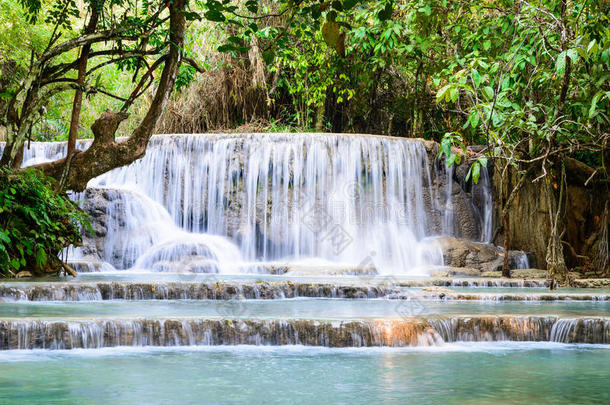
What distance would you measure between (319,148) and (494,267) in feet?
13.9

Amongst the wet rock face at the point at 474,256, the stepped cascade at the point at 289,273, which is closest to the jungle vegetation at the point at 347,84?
the wet rock face at the point at 474,256

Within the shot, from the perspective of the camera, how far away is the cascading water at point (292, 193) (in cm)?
1439

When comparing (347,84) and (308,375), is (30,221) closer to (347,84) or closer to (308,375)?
(308,375)

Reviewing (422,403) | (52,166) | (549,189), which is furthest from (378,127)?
(422,403)

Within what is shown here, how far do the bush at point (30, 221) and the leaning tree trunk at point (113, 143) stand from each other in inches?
13.5

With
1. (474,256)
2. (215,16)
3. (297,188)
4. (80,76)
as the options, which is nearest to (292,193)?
(297,188)

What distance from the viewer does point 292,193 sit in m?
14.9

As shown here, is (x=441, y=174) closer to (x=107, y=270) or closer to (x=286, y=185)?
(x=286, y=185)

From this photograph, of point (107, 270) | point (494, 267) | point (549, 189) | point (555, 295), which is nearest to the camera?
point (555, 295)

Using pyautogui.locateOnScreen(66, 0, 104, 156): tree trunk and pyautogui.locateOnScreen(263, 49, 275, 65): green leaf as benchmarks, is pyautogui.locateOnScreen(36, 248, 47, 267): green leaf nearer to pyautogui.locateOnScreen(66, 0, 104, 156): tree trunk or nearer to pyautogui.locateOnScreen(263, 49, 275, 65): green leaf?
pyautogui.locateOnScreen(66, 0, 104, 156): tree trunk

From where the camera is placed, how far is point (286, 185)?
1491 cm

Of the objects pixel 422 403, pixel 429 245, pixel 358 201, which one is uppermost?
pixel 358 201

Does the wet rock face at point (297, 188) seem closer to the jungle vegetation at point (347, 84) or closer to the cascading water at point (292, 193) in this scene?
the cascading water at point (292, 193)

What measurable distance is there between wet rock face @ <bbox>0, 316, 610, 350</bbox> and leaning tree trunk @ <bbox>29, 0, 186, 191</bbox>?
4.41m
